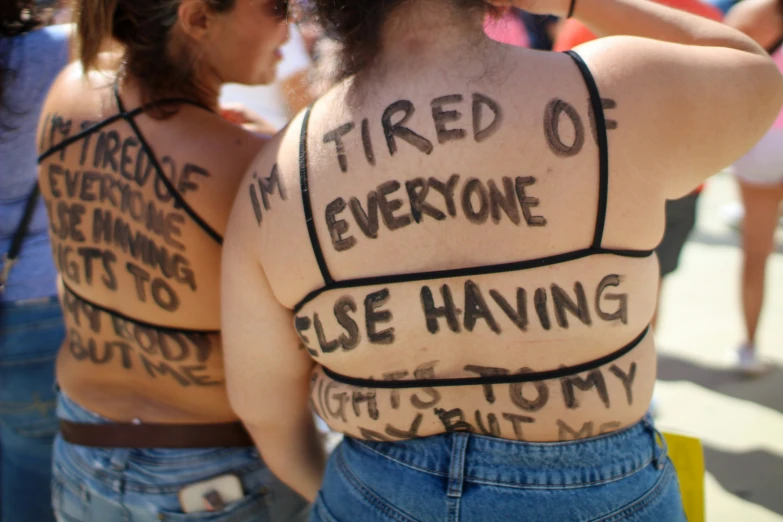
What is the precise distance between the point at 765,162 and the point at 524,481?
2505mm

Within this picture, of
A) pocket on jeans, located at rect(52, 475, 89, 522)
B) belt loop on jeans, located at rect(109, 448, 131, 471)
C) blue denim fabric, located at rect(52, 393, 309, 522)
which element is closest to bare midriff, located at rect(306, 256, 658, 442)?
blue denim fabric, located at rect(52, 393, 309, 522)

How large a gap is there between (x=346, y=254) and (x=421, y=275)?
0.13 m

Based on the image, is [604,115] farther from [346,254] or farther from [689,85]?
[346,254]

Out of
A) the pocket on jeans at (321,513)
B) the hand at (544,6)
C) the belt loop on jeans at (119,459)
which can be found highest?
the hand at (544,6)

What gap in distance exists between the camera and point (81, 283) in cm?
146

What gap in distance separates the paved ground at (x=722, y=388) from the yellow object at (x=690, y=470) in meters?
0.77

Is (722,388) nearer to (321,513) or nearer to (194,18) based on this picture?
(321,513)

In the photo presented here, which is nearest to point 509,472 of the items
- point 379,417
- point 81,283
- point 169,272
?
point 379,417

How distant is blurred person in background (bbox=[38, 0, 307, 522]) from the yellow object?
84 centimetres

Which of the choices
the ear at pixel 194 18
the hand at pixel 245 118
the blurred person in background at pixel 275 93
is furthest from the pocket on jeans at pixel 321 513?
the blurred person in background at pixel 275 93

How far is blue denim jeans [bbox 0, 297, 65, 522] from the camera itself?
6.08 ft

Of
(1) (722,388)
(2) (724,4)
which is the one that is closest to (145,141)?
(1) (722,388)

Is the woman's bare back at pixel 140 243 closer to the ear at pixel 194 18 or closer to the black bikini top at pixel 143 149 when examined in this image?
the black bikini top at pixel 143 149

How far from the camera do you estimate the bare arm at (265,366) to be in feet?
3.76
